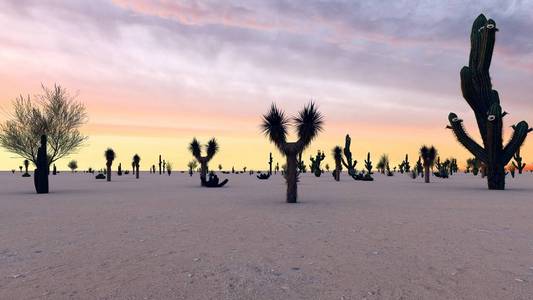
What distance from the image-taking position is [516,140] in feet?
98.4

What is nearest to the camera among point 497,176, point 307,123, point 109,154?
point 307,123

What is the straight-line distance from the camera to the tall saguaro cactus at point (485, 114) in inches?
1172

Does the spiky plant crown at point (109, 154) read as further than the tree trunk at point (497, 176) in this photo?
Yes

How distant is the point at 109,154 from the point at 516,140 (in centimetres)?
4464

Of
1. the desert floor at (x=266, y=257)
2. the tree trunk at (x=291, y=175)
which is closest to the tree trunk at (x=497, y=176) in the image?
the desert floor at (x=266, y=257)

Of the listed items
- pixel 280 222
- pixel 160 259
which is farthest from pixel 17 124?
pixel 160 259

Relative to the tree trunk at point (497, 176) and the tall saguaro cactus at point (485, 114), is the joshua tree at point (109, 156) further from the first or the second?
the tree trunk at point (497, 176)

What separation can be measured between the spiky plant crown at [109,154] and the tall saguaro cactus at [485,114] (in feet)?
130

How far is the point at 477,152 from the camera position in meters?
31.0

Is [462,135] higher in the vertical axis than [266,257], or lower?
higher

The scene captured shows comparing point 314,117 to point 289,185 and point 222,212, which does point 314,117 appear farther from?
point 222,212

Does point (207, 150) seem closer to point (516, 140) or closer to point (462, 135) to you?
point (462, 135)

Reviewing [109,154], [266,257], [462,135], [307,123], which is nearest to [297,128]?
[307,123]

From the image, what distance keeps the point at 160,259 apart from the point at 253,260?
1.66 m
